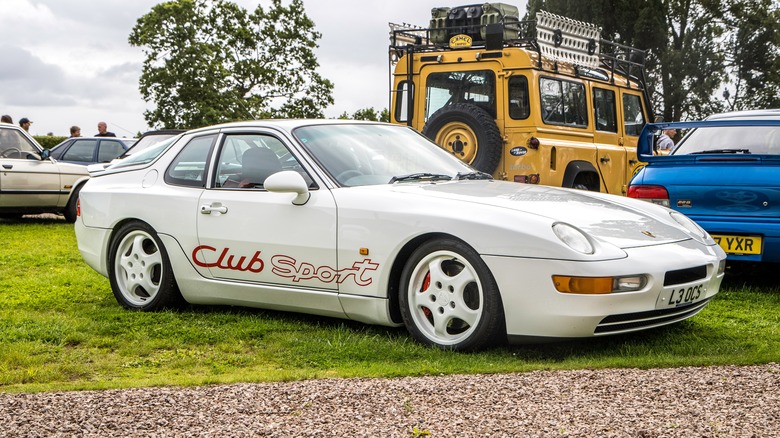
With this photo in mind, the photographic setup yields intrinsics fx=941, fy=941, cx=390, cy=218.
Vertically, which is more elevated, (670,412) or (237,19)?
(237,19)

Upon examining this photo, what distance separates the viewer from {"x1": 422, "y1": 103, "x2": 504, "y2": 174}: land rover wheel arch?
34.6ft

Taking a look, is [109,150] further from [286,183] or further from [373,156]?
[286,183]

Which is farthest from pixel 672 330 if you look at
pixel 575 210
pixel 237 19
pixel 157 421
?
pixel 237 19

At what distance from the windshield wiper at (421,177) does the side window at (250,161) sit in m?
0.60

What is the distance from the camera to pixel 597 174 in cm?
1170

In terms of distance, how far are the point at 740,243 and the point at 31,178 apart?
1082 cm

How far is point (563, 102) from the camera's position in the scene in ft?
37.5

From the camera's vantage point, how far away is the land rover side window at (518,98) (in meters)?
10.8

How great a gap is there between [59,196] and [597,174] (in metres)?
8.30

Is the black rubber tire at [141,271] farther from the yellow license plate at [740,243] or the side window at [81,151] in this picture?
the side window at [81,151]

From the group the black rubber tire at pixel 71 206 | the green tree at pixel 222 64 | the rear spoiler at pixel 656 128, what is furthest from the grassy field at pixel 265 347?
the green tree at pixel 222 64

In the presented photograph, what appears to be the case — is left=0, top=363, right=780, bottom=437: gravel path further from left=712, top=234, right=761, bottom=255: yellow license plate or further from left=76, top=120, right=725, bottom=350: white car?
left=712, top=234, right=761, bottom=255: yellow license plate

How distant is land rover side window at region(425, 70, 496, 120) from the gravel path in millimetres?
6914

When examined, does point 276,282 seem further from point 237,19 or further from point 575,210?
point 237,19
